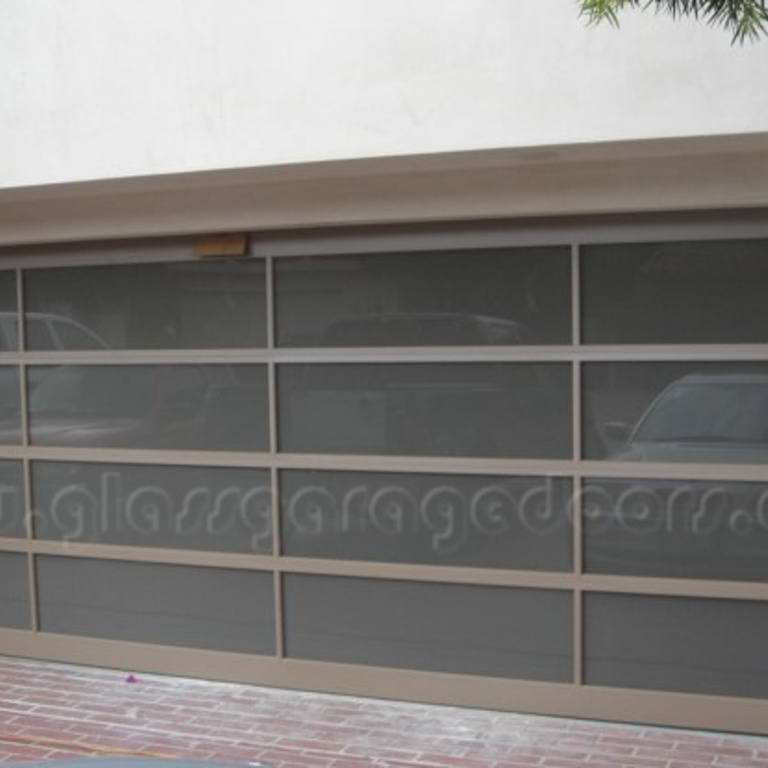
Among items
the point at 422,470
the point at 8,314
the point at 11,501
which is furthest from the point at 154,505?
the point at 422,470

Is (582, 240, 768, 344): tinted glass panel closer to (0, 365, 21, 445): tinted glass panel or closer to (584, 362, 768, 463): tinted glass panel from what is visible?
(584, 362, 768, 463): tinted glass panel

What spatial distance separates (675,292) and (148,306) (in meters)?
2.98

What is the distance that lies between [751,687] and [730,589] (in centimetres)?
49

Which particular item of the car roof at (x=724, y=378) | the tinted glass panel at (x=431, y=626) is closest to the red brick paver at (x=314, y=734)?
the tinted glass panel at (x=431, y=626)

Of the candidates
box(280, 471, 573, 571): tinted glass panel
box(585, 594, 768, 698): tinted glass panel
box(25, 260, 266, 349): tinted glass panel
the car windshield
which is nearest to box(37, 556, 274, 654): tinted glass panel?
box(280, 471, 573, 571): tinted glass panel

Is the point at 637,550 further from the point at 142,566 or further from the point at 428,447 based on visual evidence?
the point at 142,566

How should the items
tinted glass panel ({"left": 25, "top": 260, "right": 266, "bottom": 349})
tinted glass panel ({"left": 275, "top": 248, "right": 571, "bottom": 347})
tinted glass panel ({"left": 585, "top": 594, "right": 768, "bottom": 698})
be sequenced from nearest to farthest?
tinted glass panel ({"left": 585, "top": 594, "right": 768, "bottom": 698}) < tinted glass panel ({"left": 275, "top": 248, "right": 571, "bottom": 347}) < tinted glass panel ({"left": 25, "top": 260, "right": 266, "bottom": 349})

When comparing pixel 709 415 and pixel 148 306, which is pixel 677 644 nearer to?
pixel 709 415

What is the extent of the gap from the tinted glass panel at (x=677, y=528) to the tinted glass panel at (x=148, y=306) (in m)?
2.11

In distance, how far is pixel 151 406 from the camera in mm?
6703

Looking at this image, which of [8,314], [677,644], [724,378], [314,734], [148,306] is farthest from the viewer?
[8,314]

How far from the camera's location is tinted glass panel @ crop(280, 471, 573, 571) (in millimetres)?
5844

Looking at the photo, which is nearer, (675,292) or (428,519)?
(675,292)

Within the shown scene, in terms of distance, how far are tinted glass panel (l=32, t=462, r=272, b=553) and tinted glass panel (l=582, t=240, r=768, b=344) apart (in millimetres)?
2088
